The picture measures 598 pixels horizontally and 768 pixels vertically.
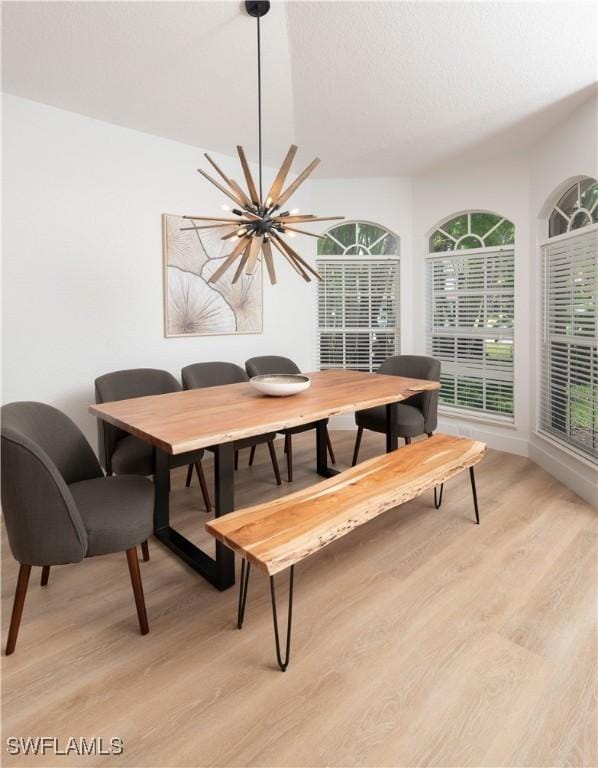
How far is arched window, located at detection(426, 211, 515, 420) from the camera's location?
427 centimetres

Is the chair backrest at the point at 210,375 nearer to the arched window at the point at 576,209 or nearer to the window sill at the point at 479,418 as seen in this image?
the window sill at the point at 479,418

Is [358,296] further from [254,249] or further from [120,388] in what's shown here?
[120,388]

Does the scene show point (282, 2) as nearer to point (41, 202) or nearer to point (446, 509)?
point (41, 202)

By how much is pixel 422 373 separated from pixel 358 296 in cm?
144

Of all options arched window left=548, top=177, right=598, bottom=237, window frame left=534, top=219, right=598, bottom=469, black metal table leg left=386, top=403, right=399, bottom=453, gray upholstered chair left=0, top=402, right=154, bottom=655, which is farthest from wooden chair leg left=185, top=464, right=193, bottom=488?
arched window left=548, top=177, right=598, bottom=237

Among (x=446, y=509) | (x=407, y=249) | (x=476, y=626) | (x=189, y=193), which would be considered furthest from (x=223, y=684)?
(x=407, y=249)

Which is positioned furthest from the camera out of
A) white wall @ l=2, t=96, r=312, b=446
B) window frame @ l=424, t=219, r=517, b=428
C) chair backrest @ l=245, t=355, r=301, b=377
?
window frame @ l=424, t=219, r=517, b=428

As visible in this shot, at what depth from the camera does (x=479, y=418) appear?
14.6 feet

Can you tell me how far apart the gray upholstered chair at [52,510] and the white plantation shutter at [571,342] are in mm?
2999

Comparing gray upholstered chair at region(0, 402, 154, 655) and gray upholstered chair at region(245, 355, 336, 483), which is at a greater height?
gray upholstered chair at region(245, 355, 336, 483)

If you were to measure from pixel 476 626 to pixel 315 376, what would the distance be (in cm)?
211

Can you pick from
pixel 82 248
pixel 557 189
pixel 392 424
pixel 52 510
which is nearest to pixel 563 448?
pixel 392 424

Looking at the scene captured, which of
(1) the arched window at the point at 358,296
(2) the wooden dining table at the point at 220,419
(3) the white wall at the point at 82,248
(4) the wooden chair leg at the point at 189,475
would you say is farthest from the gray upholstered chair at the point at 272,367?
(1) the arched window at the point at 358,296

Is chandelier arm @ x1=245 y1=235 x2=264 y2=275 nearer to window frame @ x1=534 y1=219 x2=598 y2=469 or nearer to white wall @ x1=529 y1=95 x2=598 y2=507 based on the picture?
white wall @ x1=529 y1=95 x2=598 y2=507
